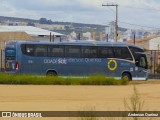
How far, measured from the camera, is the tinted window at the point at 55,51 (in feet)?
119

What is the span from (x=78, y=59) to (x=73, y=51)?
707 millimetres

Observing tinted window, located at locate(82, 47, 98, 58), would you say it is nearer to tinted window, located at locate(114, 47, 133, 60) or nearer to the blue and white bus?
the blue and white bus

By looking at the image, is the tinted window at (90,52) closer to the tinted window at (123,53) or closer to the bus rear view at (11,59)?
the tinted window at (123,53)

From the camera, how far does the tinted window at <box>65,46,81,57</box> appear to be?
Result: 3656 centimetres

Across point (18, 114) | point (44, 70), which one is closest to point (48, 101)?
point (18, 114)

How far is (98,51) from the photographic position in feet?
121

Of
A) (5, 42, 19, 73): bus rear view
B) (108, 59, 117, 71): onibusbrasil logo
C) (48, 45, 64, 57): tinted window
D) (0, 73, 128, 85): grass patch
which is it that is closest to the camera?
(0, 73, 128, 85): grass patch

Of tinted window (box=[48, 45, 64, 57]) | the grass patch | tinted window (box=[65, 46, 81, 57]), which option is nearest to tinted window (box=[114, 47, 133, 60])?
tinted window (box=[65, 46, 81, 57])

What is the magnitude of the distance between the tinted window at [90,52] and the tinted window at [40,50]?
284 cm

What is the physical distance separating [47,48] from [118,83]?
714 cm

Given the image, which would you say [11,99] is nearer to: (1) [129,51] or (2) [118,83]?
(2) [118,83]

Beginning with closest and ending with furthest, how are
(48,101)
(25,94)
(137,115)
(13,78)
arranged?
(137,115)
(48,101)
(25,94)
(13,78)

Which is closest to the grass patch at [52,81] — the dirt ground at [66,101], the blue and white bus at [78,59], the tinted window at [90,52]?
the blue and white bus at [78,59]

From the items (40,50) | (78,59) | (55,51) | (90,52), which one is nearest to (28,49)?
(40,50)
